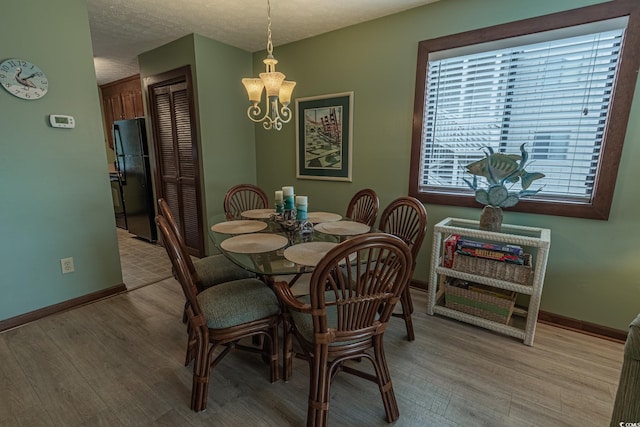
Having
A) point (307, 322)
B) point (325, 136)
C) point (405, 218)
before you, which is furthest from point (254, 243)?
point (325, 136)

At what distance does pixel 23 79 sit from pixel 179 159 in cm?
155

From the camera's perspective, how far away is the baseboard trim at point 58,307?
7.01ft

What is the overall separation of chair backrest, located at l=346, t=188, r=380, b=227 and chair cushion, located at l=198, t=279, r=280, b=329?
3.49 feet

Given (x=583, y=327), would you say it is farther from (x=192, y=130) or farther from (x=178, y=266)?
(x=192, y=130)

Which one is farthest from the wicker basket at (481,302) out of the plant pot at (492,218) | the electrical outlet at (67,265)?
the electrical outlet at (67,265)

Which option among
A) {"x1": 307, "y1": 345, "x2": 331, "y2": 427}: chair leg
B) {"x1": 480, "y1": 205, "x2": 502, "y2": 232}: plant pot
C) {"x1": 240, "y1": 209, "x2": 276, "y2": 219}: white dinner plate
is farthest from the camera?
{"x1": 240, "y1": 209, "x2": 276, "y2": 219}: white dinner plate

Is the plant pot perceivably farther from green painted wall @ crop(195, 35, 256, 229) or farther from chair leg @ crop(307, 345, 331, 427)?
green painted wall @ crop(195, 35, 256, 229)

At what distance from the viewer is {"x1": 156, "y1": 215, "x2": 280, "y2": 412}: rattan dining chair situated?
52.8 inches

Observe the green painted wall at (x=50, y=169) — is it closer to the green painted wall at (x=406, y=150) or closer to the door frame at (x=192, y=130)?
the door frame at (x=192, y=130)

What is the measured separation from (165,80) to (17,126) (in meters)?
1.62

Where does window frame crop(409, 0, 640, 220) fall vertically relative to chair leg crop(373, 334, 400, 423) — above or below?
above

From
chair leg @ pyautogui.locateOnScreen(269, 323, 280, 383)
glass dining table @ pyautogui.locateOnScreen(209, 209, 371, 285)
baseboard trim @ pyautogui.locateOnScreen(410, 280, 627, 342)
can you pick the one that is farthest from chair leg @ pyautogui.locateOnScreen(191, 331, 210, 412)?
baseboard trim @ pyautogui.locateOnScreen(410, 280, 627, 342)

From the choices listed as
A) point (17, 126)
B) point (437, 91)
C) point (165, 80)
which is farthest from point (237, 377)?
point (165, 80)

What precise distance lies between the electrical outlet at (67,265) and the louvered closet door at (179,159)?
49.4 inches
